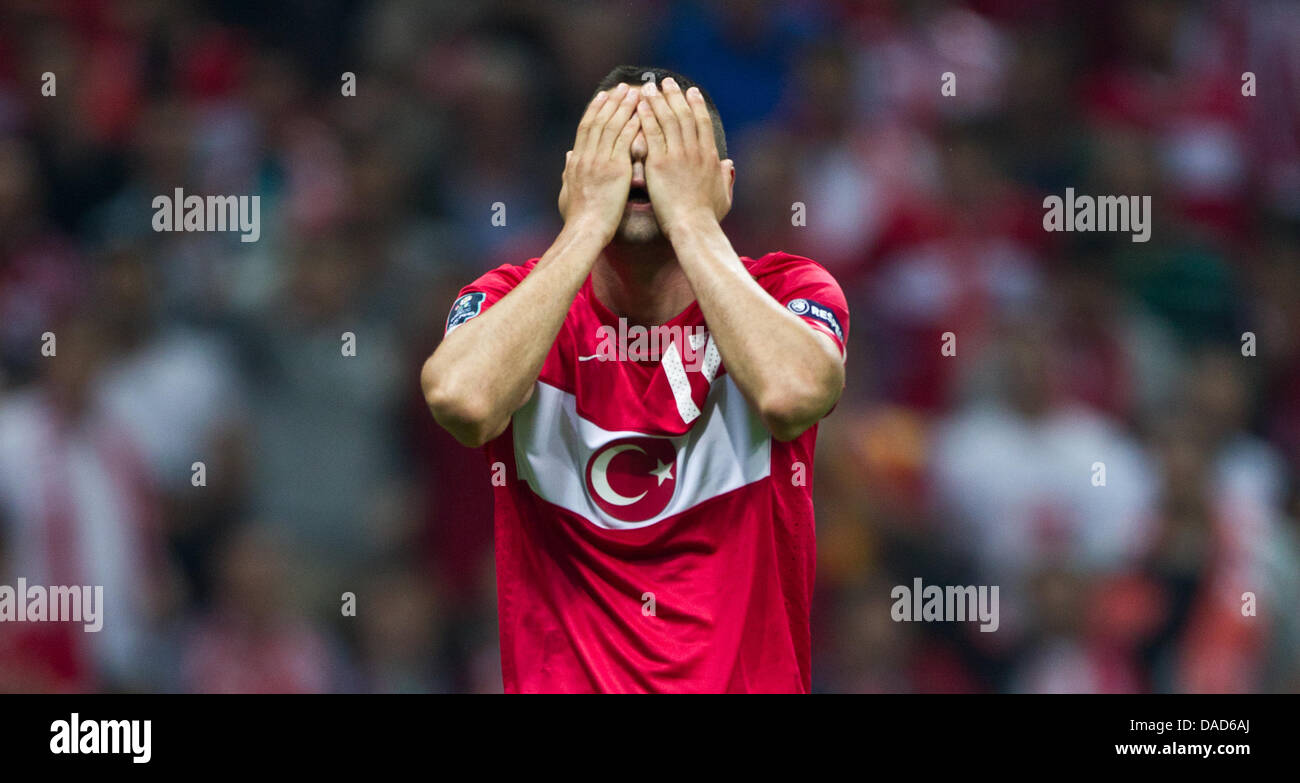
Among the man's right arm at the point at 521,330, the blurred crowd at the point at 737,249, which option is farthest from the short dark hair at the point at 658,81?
the blurred crowd at the point at 737,249

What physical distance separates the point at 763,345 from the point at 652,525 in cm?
38

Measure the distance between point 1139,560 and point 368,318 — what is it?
3105 mm

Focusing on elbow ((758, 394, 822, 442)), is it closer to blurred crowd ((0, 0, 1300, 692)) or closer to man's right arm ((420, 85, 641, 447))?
man's right arm ((420, 85, 641, 447))

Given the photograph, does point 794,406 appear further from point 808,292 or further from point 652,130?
point 652,130

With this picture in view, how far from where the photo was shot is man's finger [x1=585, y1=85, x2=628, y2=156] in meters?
2.74

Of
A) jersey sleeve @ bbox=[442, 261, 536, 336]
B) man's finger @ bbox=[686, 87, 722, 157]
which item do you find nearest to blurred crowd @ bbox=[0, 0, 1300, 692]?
jersey sleeve @ bbox=[442, 261, 536, 336]

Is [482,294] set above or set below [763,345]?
above

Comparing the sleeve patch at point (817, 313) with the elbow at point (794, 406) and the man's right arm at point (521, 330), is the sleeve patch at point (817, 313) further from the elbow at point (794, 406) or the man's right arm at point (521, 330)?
the man's right arm at point (521, 330)

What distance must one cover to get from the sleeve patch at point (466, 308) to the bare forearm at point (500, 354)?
0.09 metres

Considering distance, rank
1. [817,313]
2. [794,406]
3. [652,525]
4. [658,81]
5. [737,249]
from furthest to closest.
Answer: [737,249] < [658,81] < [817,313] < [652,525] < [794,406]

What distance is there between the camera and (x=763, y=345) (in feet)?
→ 8.30

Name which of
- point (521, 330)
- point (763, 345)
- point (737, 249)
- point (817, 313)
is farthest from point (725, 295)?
point (737, 249)
